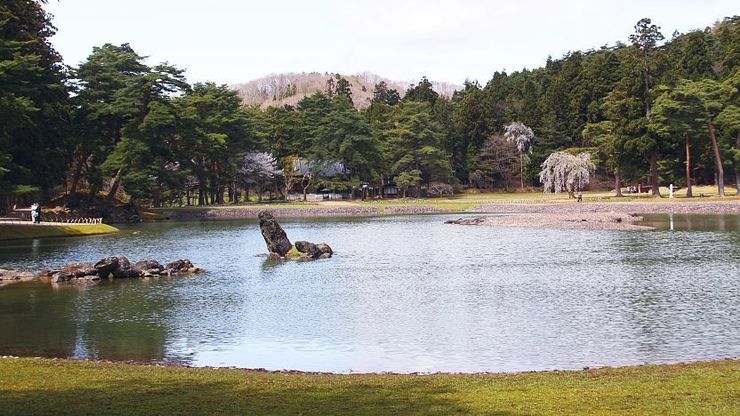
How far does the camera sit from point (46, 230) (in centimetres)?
5653

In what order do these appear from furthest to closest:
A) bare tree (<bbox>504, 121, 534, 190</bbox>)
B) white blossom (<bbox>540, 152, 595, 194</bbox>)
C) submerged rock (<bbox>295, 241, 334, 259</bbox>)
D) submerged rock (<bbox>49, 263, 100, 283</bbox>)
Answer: bare tree (<bbox>504, 121, 534, 190</bbox>) → white blossom (<bbox>540, 152, 595, 194</bbox>) → submerged rock (<bbox>295, 241, 334, 259</bbox>) → submerged rock (<bbox>49, 263, 100, 283</bbox>)

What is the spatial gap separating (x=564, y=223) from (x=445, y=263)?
27.9 m

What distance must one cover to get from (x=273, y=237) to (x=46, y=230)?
2344 cm

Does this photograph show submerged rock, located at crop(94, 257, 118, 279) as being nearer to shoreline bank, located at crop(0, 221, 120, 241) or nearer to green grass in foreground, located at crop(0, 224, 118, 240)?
shoreline bank, located at crop(0, 221, 120, 241)

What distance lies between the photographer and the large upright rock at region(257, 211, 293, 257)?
140 feet

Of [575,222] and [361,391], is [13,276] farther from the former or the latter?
[575,222]

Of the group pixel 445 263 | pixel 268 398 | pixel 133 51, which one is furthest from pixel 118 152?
pixel 268 398

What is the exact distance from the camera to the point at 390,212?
301 feet

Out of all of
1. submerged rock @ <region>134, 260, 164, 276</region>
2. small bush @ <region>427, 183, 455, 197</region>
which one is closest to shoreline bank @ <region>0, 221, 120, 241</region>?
submerged rock @ <region>134, 260, 164, 276</region>

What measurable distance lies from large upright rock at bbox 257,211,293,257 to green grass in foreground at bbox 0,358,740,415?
28.5 m

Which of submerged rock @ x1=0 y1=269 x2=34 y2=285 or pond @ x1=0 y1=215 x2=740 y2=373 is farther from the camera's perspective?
submerged rock @ x1=0 y1=269 x2=34 y2=285

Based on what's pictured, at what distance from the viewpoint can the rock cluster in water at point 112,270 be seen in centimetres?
3272

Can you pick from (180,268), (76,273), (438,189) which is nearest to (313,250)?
(180,268)

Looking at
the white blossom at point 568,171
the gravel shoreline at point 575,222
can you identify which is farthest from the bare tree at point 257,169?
the gravel shoreline at point 575,222
